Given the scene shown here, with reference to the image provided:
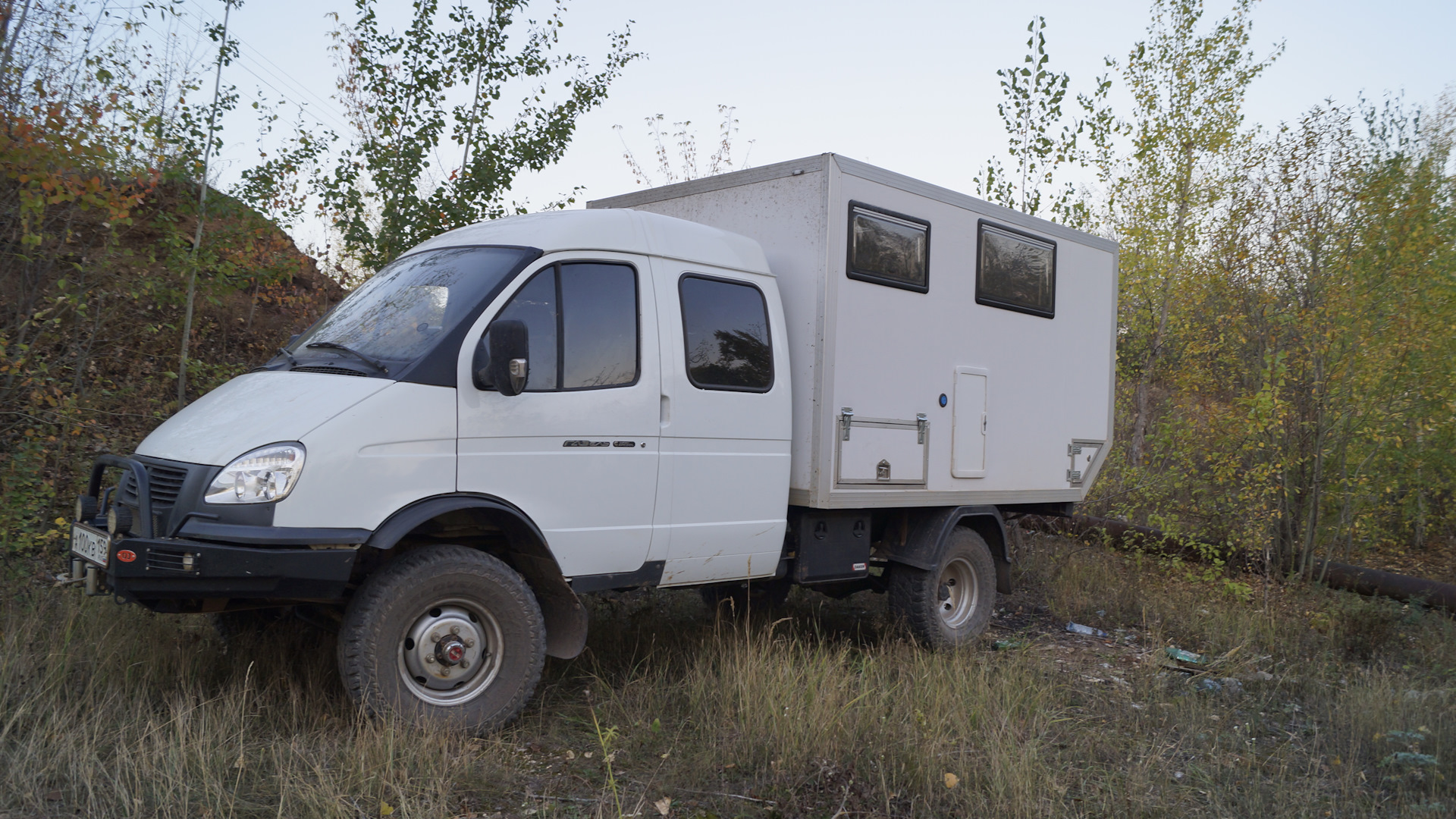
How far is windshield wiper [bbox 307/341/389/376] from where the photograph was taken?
4625 mm

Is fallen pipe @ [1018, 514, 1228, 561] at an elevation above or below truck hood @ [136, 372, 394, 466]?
below

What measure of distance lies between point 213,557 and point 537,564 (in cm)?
148

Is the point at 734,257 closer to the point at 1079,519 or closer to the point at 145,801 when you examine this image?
the point at 145,801

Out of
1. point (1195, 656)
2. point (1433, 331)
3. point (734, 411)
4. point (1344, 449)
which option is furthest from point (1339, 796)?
point (1433, 331)

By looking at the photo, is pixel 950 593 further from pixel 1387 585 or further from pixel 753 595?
pixel 1387 585

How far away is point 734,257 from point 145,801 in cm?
388

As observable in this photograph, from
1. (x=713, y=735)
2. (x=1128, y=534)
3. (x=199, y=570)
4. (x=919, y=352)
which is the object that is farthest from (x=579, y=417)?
(x=1128, y=534)

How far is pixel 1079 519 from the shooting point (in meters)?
12.0

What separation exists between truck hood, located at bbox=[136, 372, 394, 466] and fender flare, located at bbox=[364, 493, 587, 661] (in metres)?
0.56

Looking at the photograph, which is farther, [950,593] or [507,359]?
[950,593]

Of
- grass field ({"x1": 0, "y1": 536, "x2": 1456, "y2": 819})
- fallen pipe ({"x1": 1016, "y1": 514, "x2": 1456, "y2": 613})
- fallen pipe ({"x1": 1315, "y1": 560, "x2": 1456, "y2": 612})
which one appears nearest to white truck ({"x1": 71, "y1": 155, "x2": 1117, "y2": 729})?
grass field ({"x1": 0, "y1": 536, "x2": 1456, "y2": 819})

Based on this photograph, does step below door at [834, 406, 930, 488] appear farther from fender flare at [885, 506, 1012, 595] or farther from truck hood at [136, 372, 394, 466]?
truck hood at [136, 372, 394, 466]

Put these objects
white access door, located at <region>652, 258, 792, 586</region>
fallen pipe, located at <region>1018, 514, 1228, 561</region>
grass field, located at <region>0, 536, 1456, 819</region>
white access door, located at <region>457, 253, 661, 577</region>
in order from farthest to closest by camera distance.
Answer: fallen pipe, located at <region>1018, 514, 1228, 561</region> < white access door, located at <region>652, 258, 792, 586</region> < white access door, located at <region>457, 253, 661, 577</region> < grass field, located at <region>0, 536, 1456, 819</region>

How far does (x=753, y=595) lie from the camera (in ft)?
24.7
